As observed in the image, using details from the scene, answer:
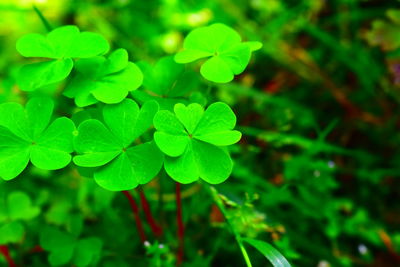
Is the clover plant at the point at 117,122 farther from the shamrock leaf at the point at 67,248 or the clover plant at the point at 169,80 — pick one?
the shamrock leaf at the point at 67,248

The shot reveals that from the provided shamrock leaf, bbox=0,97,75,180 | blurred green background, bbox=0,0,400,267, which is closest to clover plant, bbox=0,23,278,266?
shamrock leaf, bbox=0,97,75,180

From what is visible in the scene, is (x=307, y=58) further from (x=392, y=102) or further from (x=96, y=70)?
(x=96, y=70)

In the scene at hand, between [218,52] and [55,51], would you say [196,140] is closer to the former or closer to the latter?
[218,52]

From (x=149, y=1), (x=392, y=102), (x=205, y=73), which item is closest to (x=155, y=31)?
(x=149, y=1)

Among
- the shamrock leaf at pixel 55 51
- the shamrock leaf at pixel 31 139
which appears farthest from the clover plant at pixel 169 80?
the shamrock leaf at pixel 31 139

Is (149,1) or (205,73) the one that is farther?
(149,1)

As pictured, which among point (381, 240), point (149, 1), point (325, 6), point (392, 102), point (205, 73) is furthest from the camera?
point (149, 1)
